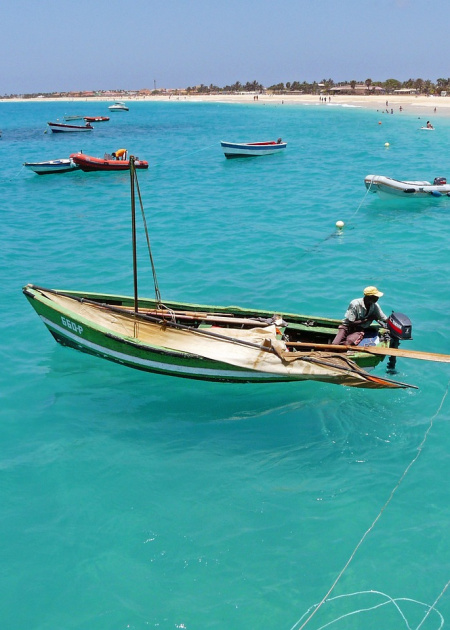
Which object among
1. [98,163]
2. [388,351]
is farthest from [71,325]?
[98,163]

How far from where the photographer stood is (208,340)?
11.5m

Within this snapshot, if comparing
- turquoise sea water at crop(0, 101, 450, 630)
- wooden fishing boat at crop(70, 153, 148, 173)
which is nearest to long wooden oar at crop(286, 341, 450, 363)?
turquoise sea water at crop(0, 101, 450, 630)

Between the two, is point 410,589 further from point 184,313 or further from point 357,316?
point 184,313

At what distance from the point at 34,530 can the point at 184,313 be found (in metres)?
6.04

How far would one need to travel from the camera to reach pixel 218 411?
1136 centimetres

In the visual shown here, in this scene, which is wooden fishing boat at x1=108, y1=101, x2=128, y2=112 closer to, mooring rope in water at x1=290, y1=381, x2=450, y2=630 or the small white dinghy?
the small white dinghy

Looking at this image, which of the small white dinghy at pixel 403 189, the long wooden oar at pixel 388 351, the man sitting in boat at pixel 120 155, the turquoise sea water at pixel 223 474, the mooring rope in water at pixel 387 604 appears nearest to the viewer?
the mooring rope in water at pixel 387 604

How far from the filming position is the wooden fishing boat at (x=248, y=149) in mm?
49469

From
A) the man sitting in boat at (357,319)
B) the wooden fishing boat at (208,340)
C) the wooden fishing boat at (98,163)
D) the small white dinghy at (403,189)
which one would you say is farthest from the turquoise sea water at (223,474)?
the wooden fishing boat at (98,163)

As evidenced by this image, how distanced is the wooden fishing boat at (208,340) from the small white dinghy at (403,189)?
18.6m

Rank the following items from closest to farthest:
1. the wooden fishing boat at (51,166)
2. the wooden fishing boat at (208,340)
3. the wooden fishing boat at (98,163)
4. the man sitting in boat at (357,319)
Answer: the wooden fishing boat at (208,340) → the man sitting in boat at (357,319) → the wooden fishing boat at (98,163) → the wooden fishing boat at (51,166)

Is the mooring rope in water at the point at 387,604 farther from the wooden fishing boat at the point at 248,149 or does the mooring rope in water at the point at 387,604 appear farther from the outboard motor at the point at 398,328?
the wooden fishing boat at the point at 248,149

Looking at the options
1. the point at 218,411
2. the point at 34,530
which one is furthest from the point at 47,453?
the point at 218,411

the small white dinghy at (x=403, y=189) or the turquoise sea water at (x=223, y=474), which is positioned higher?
the small white dinghy at (x=403, y=189)
